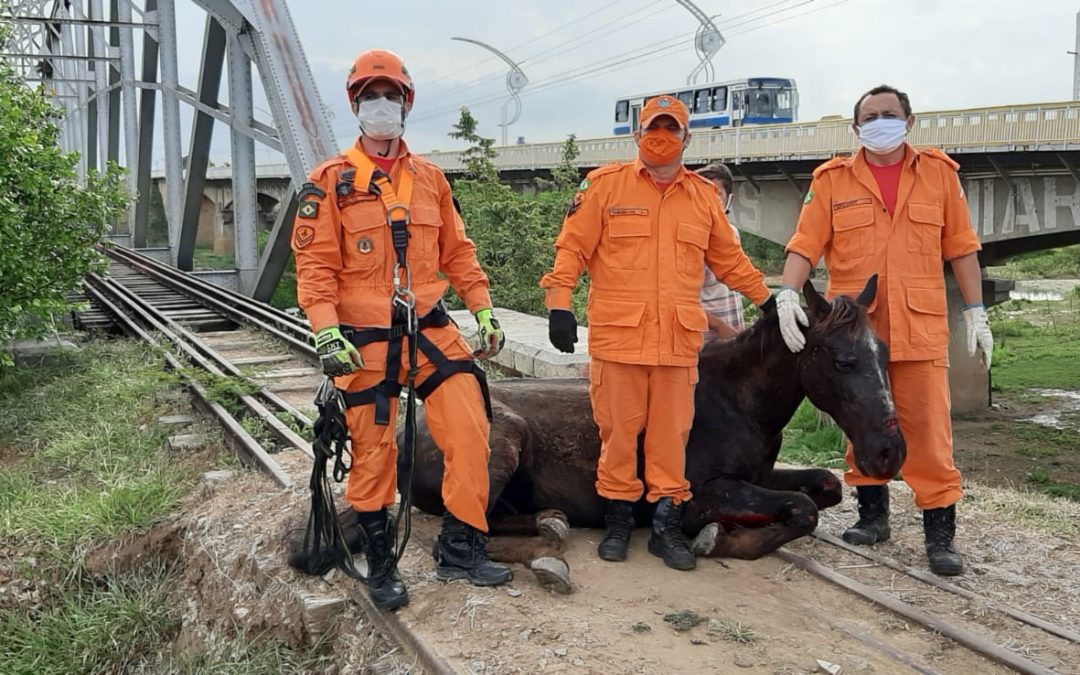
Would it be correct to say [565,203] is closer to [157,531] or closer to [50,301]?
[50,301]

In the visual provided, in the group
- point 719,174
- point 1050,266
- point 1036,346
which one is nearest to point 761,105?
point 1050,266

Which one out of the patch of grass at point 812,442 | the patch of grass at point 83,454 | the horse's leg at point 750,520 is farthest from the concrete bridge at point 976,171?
the horse's leg at point 750,520

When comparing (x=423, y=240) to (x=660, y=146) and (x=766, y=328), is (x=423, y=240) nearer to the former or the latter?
(x=660, y=146)

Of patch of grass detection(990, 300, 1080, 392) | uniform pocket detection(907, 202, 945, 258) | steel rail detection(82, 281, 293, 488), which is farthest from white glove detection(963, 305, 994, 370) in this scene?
patch of grass detection(990, 300, 1080, 392)

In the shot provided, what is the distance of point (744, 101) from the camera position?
3378cm

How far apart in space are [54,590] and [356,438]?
8.28 ft

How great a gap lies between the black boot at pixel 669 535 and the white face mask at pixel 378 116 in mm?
1990

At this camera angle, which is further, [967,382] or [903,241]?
[967,382]

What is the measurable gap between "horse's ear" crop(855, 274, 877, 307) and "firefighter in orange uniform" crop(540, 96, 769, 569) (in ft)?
2.09

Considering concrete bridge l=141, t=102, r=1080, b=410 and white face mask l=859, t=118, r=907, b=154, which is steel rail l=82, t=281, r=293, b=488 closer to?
white face mask l=859, t=118, r=907, b=154

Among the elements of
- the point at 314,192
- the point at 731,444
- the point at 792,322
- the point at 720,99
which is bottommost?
the point at 731,444

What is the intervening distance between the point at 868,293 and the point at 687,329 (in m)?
0.78

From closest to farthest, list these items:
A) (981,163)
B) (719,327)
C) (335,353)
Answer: (335,353) < (719,327) < (981,163)

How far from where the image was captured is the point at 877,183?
Result: 433cm
